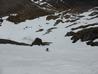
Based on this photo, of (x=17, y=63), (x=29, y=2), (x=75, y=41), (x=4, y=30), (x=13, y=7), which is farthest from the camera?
(x=29, y=2)

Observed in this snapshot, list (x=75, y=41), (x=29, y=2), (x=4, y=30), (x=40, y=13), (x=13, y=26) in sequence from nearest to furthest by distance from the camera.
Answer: (x=75, y=41), (x=4, y=30), (x=13, y=26), (x=40, y=13), (x=29, y=2)

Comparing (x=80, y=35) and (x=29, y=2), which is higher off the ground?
(x=29, y=2)

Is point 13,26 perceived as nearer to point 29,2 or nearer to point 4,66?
point 29,2

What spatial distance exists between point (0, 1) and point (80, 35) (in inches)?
1923

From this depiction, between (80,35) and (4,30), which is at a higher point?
(4,30)

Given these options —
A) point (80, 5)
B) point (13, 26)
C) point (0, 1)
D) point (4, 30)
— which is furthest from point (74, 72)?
point (0, 1)

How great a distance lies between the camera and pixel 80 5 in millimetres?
66562

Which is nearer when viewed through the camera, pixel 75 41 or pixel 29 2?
pixel 75 41

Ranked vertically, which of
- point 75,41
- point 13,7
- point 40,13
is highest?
point 13,7

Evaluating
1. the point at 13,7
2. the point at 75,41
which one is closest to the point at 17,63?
the point at 75,41

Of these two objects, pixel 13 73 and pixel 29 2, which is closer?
pixel 13 73

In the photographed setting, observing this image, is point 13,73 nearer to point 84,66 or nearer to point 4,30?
point 84,66

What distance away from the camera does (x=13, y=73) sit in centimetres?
951

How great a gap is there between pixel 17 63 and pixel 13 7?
56.0 metres
